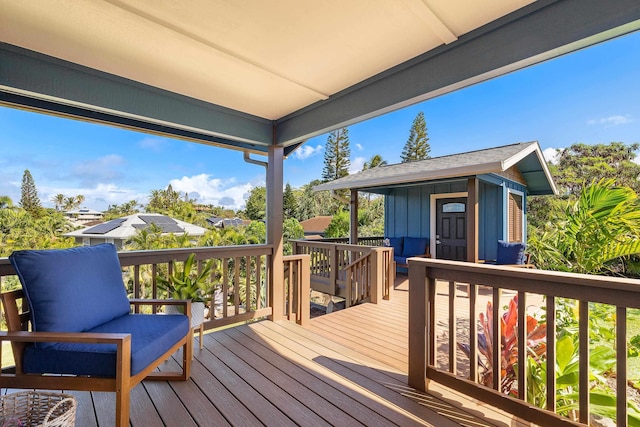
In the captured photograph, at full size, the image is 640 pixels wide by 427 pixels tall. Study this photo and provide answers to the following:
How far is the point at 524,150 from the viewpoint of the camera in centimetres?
625

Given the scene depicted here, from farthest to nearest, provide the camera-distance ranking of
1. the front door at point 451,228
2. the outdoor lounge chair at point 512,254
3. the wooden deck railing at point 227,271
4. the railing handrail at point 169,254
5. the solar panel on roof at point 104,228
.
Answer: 1. the solar panel on roof at point 104,228
2. the front door at point 451,228
3. the outdoor lounge chair at point 512,254
4. the wooden deck railing at point 227,271
5. the railing handrail at point 169,254

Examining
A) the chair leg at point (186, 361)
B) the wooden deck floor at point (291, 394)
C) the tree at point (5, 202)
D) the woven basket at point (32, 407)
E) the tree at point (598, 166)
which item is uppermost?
the tree at point (598, 166)

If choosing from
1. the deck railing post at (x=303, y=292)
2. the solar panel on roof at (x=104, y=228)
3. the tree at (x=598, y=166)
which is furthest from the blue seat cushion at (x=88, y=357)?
the tree at (x=598, y=166)

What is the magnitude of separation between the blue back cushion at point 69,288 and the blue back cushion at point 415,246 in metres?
7.00

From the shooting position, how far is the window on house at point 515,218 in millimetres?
7398

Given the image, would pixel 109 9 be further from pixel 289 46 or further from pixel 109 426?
pixel 109 426

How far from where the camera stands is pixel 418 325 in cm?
222

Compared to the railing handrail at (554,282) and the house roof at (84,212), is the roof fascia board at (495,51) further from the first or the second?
the house roof at (84,212)

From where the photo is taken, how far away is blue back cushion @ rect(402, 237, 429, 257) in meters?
7.96

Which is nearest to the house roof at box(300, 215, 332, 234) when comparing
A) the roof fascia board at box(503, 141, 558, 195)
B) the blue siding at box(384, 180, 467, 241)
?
the blue siding at box(384, 180, 467, 241)

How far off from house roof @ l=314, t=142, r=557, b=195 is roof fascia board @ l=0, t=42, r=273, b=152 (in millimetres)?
3776

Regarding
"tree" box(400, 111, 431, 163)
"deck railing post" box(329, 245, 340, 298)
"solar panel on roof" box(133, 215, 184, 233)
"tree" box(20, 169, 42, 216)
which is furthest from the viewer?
"tree" box(400, 111, 431, 163)

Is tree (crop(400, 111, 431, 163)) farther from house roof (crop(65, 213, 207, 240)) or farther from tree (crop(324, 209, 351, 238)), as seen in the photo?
house roof (crop(65, 213, 207, 240))

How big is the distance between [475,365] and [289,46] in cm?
260
